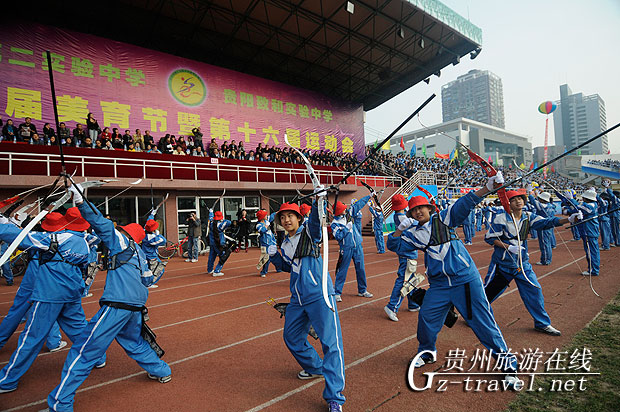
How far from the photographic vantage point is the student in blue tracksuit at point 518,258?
4.48 metres

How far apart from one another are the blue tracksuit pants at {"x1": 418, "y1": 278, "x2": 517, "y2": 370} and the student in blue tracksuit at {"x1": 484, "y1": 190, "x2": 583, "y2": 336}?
1.41 m

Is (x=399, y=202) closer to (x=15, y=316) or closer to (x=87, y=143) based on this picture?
(x=15, y=316)

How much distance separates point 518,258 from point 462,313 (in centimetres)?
173

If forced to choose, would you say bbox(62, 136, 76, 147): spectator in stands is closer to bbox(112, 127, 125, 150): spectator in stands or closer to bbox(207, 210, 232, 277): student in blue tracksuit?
bbox(112, 127, 125, 150): spectator in stands

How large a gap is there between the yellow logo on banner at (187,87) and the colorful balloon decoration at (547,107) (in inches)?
1247

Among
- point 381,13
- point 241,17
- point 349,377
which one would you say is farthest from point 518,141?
point 349,377

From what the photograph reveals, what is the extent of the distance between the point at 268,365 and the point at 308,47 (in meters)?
21.6

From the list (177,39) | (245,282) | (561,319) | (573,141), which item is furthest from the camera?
(573,141)

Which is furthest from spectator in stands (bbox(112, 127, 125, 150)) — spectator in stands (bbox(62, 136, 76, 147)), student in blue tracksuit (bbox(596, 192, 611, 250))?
student in blue tracksuit (bbox(596, 192, 611, 250))

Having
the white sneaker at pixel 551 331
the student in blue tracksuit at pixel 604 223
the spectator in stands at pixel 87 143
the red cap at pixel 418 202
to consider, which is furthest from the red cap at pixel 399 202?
the spectator in stands at pixel 87 143

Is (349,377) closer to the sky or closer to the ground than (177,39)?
closer to the ground

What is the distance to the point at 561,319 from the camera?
503cm

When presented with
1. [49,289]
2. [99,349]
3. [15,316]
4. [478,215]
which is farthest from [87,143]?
[478,215]

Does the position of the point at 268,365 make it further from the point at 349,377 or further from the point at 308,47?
the point at 308,47
